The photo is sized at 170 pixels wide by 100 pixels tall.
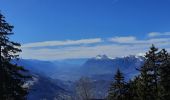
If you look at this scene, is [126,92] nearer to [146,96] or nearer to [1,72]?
[146,96]

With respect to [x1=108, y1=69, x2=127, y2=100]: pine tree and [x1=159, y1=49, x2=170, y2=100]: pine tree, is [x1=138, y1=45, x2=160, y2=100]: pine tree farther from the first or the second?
[x1=108, y1=69, x2=127, y2=100]: pine tree

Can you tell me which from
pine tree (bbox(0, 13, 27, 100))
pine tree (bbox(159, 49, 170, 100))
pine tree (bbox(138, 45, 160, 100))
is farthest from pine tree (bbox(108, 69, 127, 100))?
pine tree (bbox(0, 13, 27, 100))

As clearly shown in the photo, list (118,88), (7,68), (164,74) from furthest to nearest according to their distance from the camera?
(118,88)
(164,74)
(7,68)

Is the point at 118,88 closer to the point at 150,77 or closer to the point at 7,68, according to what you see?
the point at 150,77

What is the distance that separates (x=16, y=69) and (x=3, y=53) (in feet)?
7.11

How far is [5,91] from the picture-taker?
42.9 meters

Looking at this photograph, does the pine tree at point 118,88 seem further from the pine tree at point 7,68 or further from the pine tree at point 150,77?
the pine tree at point 7,68

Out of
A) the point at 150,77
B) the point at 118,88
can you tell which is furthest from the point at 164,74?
the point at 118,88

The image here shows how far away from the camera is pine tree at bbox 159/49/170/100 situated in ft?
188

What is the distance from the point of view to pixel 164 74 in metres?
58.8

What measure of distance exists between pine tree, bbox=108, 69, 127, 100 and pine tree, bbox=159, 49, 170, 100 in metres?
12.0

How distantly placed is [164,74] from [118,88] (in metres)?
14.8

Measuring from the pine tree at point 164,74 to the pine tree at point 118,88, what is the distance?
39.5ft

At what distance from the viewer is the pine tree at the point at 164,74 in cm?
5716
